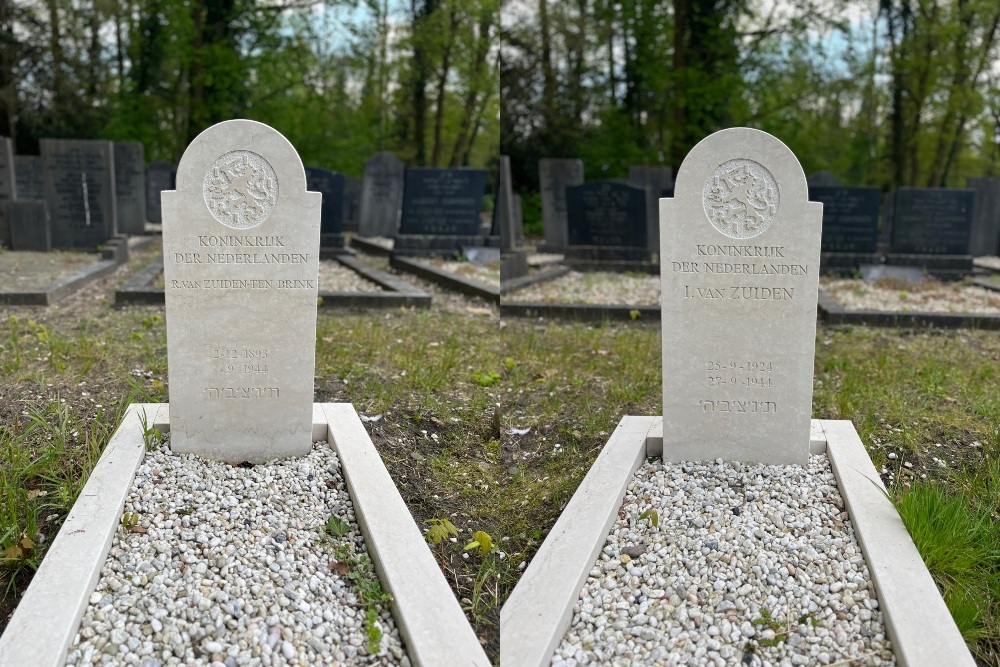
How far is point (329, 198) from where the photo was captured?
1379 cm

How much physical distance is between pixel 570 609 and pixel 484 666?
1.66ft

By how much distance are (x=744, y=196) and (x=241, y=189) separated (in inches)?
92.4

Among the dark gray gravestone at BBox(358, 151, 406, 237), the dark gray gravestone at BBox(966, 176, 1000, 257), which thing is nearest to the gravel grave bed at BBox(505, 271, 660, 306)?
the dark gray gravestone at BBox(358, 151, 406, 237)

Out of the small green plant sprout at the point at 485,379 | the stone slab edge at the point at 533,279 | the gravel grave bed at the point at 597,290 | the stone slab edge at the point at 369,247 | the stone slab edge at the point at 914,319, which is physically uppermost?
the stone slab edge at the point at 369,247

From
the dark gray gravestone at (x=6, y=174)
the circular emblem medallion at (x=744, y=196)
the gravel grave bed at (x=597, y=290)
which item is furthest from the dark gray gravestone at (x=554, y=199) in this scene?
the circular emblem medallion at (x=744, y=196)

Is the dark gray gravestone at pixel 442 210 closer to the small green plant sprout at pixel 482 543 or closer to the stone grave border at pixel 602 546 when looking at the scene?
the stone grave border at pixel 602 546

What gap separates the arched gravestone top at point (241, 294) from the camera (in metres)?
3.77

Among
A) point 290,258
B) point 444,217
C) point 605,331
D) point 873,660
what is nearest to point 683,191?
Answer: point 290,258

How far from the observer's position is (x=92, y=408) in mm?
4531

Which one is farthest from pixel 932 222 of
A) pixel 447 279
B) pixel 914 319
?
pixel 447 279

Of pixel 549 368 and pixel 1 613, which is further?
pixel 549 368

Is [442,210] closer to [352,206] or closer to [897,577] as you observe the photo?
[352,206]

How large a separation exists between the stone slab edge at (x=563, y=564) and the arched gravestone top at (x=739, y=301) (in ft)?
1.37

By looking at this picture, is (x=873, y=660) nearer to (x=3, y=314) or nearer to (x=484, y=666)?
(x=484, y=666)
